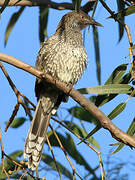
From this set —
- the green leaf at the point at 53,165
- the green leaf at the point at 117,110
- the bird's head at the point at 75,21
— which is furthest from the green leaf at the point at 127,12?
the green leaf at the point at 53,165

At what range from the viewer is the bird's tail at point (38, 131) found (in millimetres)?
3240

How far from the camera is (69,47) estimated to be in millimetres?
3719

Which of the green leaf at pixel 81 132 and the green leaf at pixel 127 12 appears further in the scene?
the green leaf at pixel 81 132

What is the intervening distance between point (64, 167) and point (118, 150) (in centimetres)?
78

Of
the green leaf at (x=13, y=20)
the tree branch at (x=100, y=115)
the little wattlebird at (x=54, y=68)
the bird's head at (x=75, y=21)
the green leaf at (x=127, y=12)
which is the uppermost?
the green leaf at (x=13, y=20)

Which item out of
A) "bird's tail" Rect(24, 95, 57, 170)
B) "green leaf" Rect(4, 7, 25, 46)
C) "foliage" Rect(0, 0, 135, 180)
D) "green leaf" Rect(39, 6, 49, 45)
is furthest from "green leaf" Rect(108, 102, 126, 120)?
"green leaf" Rect(4, 7, 25, 46)

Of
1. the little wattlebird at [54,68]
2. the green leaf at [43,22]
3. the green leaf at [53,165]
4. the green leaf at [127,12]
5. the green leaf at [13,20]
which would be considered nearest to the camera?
the green leaf at [127,12]

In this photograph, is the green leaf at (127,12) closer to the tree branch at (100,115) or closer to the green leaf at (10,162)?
the tree branch at (100,115)

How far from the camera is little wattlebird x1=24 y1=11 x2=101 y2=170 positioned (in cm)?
359

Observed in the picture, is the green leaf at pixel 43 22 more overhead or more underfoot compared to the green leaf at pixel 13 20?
more underfoot

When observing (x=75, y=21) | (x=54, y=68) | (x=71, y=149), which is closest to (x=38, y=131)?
(x=71, y=149)

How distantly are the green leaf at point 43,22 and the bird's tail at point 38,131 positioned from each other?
2.45 feet

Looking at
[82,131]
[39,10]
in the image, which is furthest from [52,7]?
[82,131]

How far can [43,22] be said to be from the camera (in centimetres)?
411
